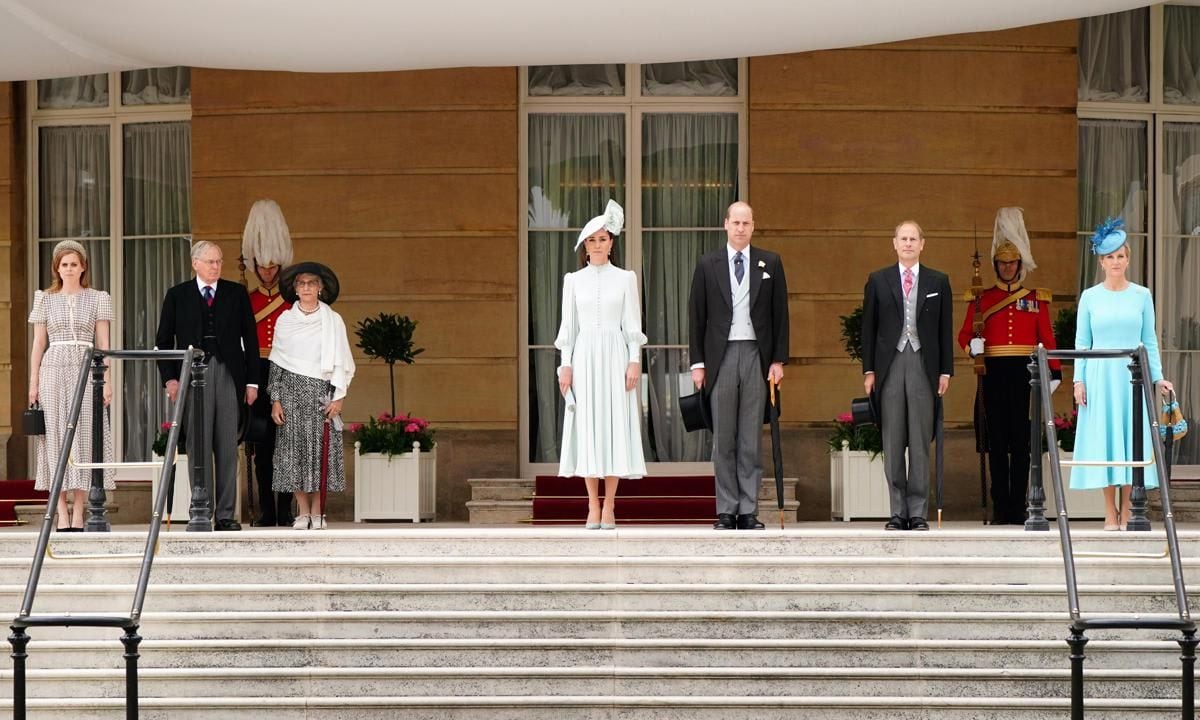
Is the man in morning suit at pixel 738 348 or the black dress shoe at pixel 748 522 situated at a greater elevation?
the man in morning suit at pixel 738 348

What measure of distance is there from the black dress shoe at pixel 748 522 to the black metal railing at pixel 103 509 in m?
2.75

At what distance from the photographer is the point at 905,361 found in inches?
368

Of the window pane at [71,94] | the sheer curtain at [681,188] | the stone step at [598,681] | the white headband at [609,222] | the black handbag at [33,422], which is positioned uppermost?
the window pane at [71,94]

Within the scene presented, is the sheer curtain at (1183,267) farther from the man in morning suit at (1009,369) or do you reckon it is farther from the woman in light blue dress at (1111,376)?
the woman in light blue dress at (1111,376)

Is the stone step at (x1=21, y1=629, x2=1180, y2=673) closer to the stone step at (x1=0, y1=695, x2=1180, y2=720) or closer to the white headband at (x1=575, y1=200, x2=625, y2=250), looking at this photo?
the stone step at (x1=0, y1=695, x2=1180, y2=720)

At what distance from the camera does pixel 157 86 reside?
1380cm

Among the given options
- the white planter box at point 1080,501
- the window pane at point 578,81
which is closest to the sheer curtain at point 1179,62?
the white planter box at point 1080,501

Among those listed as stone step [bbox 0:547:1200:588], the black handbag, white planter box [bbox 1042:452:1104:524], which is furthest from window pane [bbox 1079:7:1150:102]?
the black handbag

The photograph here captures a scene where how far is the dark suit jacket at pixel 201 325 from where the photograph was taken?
982 centimetres

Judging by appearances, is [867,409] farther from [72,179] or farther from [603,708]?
[72,179]

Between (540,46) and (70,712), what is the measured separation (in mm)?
4930

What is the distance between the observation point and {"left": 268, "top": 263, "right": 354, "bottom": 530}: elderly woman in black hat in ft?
33.3

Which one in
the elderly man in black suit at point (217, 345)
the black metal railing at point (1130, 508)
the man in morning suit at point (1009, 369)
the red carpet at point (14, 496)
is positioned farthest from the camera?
the red carpet at point (14, 496)

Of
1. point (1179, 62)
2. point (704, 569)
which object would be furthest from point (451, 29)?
point (1179, 62)
